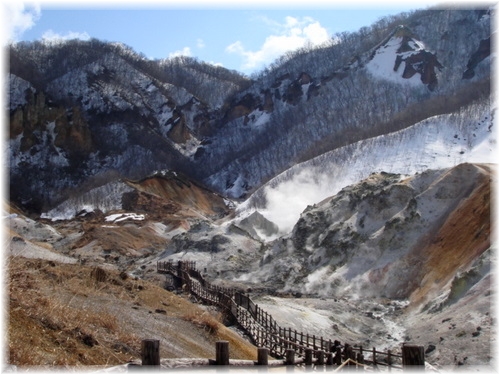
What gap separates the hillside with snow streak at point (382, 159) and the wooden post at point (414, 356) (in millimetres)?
62585

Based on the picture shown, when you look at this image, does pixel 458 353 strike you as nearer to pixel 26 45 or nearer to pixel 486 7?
pixel 486 7

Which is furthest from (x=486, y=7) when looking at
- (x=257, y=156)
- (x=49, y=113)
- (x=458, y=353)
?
(x=458, y=353)

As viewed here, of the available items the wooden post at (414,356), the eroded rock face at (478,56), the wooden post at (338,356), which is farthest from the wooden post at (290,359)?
the eroded rock face at (478,56)

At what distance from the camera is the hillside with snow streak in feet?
250

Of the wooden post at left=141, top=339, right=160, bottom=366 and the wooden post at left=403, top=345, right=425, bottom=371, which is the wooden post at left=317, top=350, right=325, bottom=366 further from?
the wooden post at left=141, top=339, right=160, bottom=366

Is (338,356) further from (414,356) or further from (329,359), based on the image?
(414,356)

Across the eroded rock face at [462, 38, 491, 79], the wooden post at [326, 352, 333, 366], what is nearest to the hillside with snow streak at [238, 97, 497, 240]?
the eroded rock face at [462, 38, 491, 79]

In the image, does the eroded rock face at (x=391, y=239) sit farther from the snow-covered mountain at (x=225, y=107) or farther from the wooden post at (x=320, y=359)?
the snow-covered mountain at (x=225, y=107)

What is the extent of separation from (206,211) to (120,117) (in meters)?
44.5

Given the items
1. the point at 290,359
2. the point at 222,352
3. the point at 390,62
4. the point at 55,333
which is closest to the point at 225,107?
the point at 390,62

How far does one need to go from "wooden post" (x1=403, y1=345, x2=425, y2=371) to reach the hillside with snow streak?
62.6m

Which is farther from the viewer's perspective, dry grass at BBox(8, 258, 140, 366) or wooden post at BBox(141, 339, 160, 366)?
dry grass at BBox(8, 258, 140, 366)

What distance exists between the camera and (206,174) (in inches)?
5512

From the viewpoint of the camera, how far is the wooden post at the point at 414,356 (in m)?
9.01
